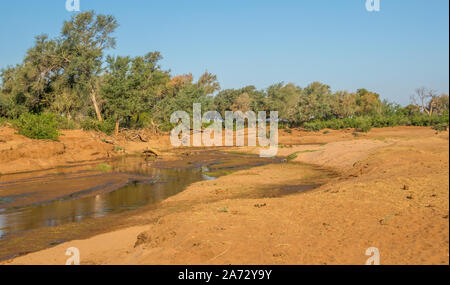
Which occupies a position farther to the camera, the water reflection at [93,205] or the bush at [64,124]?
the bush at [64,124]

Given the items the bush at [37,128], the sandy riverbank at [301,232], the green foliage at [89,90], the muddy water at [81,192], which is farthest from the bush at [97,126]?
the sandy riverbank at [301,232]

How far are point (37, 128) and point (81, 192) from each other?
42.6 ft

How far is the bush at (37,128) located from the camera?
24641 millimetres

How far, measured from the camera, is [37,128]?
24.7m

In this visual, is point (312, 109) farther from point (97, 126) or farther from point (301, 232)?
point (301, 232)

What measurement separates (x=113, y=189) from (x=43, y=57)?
1018 inches

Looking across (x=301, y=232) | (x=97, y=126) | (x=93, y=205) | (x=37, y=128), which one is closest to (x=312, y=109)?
(x=97, y=126)

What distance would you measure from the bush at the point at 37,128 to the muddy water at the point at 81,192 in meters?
5.92

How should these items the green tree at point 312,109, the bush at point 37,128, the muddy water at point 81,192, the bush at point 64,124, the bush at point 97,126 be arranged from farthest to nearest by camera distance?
the green tree at point 312,109 < the bush at point 97,126 < the bush at point 64,124 < the bush at point 37,128 < the muddy water at point 81,192

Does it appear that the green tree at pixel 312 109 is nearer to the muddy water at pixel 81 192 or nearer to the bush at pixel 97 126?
the bush at pixel 97 126

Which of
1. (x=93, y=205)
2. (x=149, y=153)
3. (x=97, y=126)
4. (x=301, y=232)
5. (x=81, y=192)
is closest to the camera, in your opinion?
(x=301, y=232)

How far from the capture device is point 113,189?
14.8 metres

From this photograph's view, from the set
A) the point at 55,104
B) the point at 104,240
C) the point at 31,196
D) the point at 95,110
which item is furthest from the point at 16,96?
the point at 104,240

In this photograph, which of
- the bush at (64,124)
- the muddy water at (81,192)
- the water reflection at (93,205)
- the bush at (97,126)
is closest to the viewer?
the water reflection at (93,205)
